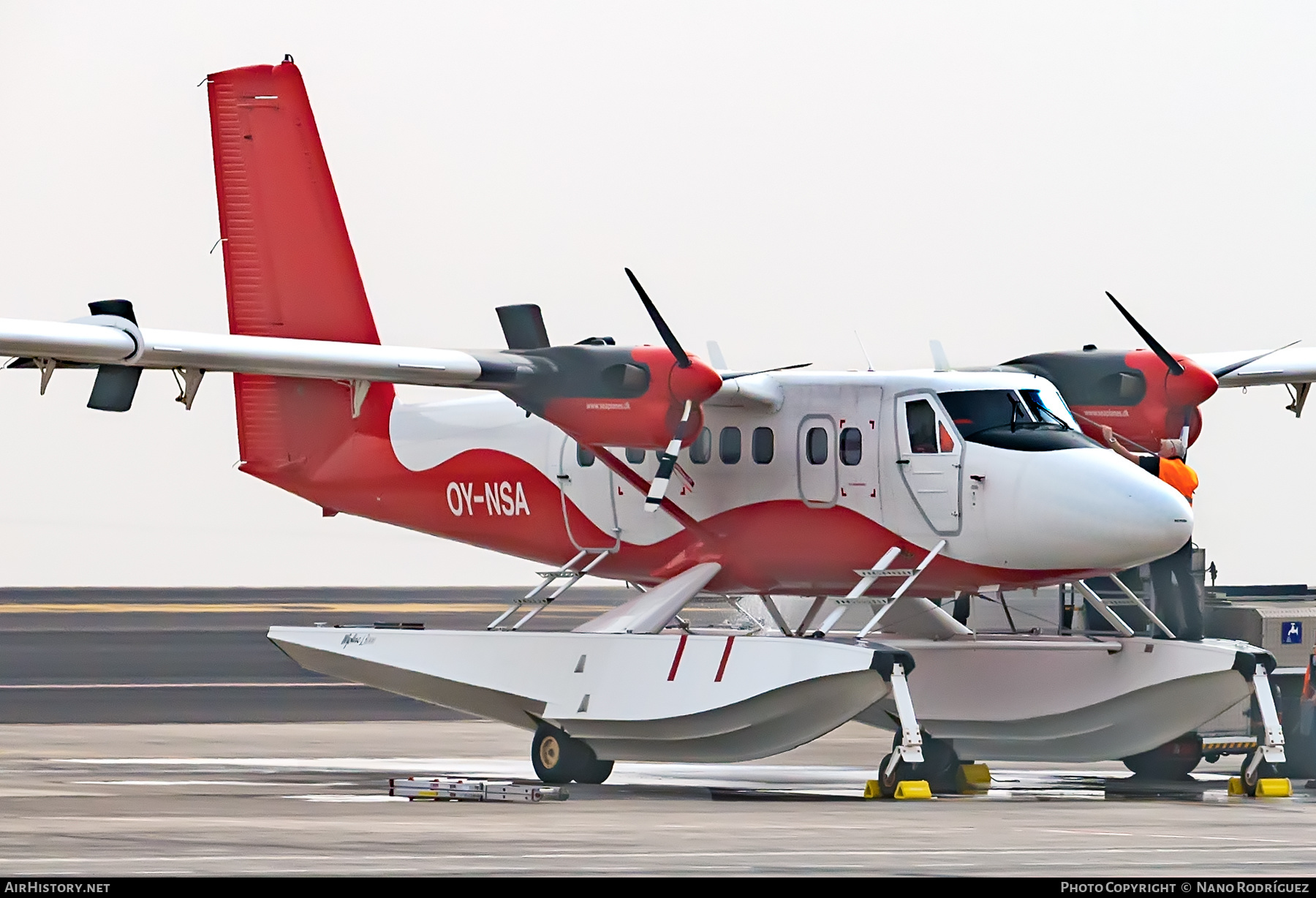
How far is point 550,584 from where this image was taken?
883 inches

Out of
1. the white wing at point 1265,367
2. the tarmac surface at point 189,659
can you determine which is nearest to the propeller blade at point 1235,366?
the white wing at point 1265,367

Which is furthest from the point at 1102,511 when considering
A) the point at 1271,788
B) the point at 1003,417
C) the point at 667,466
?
the point at 667,466

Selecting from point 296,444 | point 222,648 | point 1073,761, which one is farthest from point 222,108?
point 222,648

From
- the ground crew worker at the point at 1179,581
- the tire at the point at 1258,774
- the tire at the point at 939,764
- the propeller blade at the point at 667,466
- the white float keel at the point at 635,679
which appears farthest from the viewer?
the ground crew worker at the point at 1179,581

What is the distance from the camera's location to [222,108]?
24.8m

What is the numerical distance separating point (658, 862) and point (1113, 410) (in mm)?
11211

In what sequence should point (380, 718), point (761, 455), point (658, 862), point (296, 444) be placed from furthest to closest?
point (380, 718), point (296, 444), point (761, 455), point (658, 862)

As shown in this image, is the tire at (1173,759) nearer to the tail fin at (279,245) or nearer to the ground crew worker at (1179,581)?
the ground crew worker at (1179,581)

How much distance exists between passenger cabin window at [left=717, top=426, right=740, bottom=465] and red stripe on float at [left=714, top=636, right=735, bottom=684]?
91.5 inches

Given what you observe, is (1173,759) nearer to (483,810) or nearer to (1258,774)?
(1258,774)

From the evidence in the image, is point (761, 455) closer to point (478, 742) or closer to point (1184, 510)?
point (1184, 510)

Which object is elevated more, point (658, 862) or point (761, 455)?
point (761, 455)

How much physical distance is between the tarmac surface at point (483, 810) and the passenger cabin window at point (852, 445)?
2.96 meters

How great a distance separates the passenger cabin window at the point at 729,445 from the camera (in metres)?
21.0
